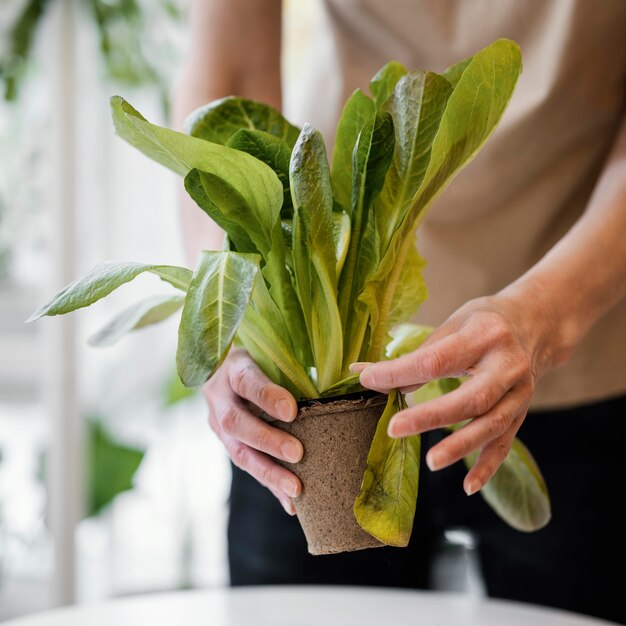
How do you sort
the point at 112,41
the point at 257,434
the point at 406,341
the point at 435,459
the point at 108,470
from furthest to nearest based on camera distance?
the point at 108,470 < the point at 112,41 < the point at 406,341 < the point at 257,434 < the point at 435,459

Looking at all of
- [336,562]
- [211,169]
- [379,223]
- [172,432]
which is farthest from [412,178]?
[172,432]

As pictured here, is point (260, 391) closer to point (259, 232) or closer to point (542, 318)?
point (259, 232)

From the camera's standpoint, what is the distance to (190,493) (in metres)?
2.45

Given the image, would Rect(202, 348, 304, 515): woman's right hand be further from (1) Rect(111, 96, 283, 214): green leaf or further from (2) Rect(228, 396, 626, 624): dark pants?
(2) Rect(228, 396, 626, 624): dark pants

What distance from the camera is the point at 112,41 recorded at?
6.30 feet

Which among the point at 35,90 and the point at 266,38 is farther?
the point at 35,90

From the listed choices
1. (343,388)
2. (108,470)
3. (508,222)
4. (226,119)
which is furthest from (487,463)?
(108,470)

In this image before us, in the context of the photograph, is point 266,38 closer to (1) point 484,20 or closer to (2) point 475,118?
(1) point 484,20

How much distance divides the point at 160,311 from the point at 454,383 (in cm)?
26

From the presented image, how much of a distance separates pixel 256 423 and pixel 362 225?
16cm

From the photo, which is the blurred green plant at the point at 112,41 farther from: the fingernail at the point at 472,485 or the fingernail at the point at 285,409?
the fingernail at the point at 472,485

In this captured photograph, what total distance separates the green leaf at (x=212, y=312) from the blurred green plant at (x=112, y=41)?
4.83 ft

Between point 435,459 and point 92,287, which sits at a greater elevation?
point 92,287

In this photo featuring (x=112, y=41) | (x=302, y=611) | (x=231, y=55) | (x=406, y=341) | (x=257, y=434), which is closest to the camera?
(x=257, y=434)
